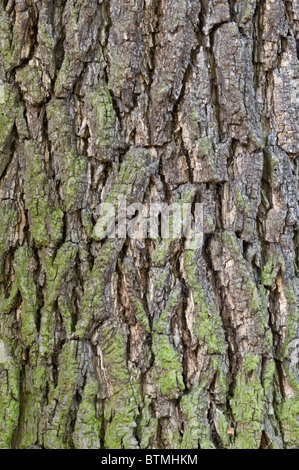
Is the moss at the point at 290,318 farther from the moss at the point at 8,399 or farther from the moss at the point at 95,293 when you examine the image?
the moss at the point at 8,399

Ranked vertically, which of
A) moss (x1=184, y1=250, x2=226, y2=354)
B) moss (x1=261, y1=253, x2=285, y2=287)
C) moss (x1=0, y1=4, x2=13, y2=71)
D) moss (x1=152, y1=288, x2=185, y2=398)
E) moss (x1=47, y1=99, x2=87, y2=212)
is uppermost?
moss (x1=0, y1=4, x2=13, y2=71)

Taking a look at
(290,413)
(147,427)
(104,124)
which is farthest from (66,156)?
(290,413)

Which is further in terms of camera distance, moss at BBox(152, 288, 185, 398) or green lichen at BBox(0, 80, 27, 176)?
green lichen at BBox(0, 80, 27, 176)

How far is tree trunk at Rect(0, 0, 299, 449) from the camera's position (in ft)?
4.83

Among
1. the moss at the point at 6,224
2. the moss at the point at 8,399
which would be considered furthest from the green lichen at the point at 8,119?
the moss at the point at 8,399

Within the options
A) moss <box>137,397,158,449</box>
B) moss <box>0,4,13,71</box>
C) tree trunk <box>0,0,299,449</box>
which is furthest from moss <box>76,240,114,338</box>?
moss <box>0,4,13,71</box>

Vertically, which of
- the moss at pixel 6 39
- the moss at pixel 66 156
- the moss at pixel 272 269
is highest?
the moss at pixel 6 39

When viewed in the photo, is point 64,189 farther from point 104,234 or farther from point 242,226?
point 242,226

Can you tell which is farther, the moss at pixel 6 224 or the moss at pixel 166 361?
the moss at pixel 6 224

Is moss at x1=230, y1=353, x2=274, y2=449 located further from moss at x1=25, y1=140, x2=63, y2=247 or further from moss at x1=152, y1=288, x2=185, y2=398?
moss at x1=25, y1=140, x2=63, y2=247

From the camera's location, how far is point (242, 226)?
1.54 metres

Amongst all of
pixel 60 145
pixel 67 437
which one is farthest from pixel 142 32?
pixel 67 437

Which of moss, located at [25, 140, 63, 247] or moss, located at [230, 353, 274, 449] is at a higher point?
moss, located at [25, 140, 63, 247]

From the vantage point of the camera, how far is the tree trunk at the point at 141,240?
1474mm
